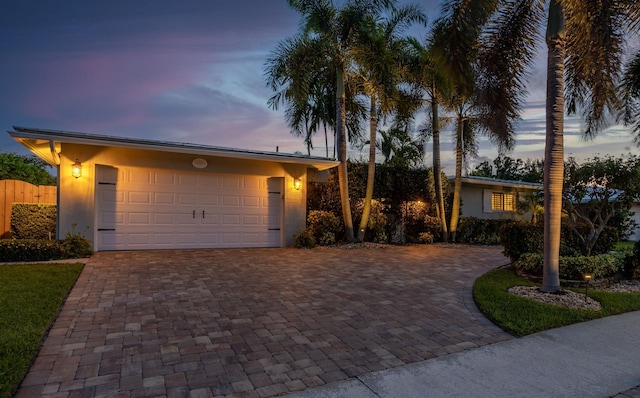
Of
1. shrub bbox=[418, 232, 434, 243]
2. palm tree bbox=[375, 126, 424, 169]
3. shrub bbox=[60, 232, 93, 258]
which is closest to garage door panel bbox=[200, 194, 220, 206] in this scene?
shrub bbox=[60, 232, 93, 258]

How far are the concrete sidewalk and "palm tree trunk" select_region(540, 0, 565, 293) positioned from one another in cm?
176

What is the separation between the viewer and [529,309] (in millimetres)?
4859

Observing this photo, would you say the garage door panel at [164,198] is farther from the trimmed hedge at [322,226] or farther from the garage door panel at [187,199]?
the trimmed hedge at [322,226]

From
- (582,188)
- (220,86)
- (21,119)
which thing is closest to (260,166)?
(220,86)

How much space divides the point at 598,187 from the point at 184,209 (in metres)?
10.1

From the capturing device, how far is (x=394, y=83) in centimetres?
1090

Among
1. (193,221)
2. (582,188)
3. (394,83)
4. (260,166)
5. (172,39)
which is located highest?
(172,39)

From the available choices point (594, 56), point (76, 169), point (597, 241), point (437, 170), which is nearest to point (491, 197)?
point (437, 170)

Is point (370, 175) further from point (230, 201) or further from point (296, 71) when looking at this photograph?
point (230, 201)

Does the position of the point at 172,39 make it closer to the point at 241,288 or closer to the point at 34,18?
the point at 34,18

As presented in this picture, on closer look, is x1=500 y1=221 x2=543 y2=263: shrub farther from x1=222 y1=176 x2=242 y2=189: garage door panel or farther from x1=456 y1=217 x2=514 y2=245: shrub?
x1=222 y1=176 x2=242 y2=189: garage door panel

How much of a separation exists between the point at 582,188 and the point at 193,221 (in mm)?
9636

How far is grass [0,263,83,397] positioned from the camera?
2881 mm

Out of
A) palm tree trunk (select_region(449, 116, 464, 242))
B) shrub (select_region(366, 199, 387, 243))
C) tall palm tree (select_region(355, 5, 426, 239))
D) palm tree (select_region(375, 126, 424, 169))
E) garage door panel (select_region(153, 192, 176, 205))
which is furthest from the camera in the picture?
palm tree (select_region(375, 126, 424, 169))
